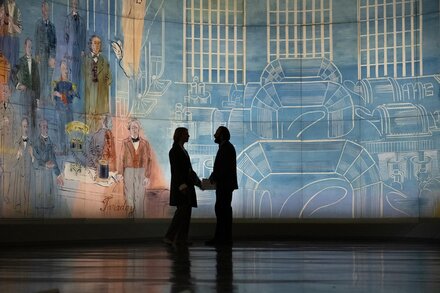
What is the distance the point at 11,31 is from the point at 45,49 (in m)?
1.21

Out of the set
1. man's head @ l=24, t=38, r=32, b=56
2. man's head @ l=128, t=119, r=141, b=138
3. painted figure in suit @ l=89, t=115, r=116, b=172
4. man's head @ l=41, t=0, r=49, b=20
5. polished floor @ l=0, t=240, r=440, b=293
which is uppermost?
man's head @ l=41, t=0, r=49, b=20

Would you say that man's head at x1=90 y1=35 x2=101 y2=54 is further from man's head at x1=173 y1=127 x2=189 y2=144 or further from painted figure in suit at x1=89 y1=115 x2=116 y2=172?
man's head at x1=173 y1=127 x2=189 y2=144

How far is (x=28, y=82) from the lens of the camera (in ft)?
56.8

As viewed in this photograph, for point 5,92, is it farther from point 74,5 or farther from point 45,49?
point 74,5

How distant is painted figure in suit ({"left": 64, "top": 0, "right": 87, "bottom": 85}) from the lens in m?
18.9

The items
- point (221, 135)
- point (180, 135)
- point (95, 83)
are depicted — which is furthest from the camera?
point (95, 83)

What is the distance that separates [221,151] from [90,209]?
15.4 feet

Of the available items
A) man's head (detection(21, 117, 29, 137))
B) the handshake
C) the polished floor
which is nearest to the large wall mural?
man's head (detection(21, 117, 29, 137))

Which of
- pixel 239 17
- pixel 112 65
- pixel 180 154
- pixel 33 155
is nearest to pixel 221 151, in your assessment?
pixel 180 154

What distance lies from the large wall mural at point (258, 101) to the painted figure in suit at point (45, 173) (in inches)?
12.3

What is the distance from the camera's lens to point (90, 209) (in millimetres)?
19234

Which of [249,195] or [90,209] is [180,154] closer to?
[90,209]

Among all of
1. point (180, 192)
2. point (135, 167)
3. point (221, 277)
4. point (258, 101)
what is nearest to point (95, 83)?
point (135, 167)

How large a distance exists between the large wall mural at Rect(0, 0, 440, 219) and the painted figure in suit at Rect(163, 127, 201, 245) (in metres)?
4.31
